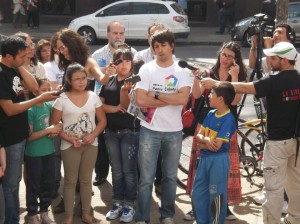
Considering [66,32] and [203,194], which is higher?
[66,32]

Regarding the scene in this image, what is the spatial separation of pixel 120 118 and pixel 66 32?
104cm

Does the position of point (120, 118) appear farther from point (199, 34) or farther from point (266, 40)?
point (199, 34)

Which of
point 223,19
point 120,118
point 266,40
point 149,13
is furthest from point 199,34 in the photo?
point 120,118

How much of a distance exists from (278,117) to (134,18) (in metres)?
14.6

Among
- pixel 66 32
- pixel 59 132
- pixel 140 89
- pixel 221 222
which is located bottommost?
pixel 221 222

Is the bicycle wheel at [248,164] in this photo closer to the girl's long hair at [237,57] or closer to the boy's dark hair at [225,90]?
the girl's long hair at [237,57]

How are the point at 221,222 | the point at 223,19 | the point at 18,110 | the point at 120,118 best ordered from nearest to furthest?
1. the point at 18,110
2. the point at 221,222
3. the point at 120,118
4. the point at 223,19

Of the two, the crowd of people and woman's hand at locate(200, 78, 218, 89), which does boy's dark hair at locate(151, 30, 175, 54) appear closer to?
the crowd of people

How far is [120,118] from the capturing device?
5.57 meters

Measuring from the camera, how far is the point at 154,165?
5.31 meters

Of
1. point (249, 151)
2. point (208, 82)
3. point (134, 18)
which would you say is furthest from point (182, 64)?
point (134, 18)

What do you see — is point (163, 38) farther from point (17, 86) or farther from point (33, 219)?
point (33, 219)

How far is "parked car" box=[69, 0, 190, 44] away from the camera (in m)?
19.2

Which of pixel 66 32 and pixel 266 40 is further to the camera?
pixel 266 40
